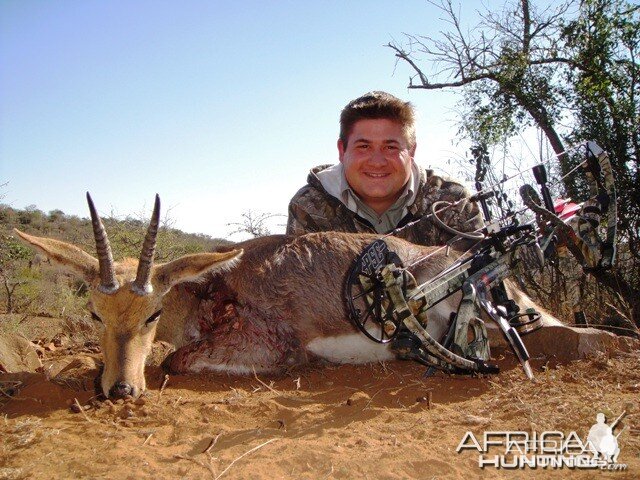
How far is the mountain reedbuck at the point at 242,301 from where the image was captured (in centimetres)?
420

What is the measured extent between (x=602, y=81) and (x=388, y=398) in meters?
7.23

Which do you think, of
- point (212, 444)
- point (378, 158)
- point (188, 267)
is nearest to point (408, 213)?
point (378, 158)

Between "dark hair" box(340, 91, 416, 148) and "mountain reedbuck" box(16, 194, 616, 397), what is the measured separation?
1.83 metres

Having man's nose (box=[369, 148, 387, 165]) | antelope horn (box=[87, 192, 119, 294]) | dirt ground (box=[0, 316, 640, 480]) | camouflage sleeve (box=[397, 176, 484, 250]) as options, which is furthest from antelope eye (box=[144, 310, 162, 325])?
man's nose (box=[369, 148, 387, 165])

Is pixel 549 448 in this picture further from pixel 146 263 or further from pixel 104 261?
pixel 104 261

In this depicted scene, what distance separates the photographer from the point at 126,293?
420 centimetres

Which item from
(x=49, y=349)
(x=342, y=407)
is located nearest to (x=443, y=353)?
(x=342, y=407)

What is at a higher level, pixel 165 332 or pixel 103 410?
pixel 165 332

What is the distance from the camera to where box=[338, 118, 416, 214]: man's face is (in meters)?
6.29

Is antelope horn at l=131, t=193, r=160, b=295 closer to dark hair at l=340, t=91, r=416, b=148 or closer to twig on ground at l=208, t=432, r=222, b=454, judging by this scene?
twig on ground at l=208, t=432, r=222, b=454

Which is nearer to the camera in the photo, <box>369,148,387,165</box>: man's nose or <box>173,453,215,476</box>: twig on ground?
<box>173,453,215,476</box>: twig on ground

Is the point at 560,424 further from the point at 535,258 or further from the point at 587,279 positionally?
the point at 587,279

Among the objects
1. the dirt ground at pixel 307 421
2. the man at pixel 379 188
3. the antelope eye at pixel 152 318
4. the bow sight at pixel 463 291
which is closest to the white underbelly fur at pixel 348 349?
the dirt ground at pixel 307 421

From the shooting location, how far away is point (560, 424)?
9.53 ft
